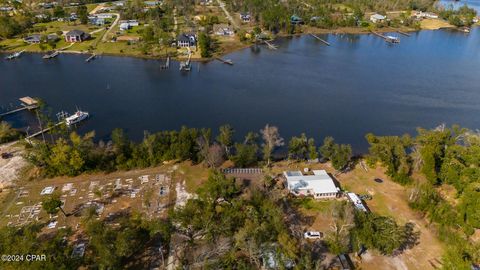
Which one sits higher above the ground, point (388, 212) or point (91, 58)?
point (91, 58)

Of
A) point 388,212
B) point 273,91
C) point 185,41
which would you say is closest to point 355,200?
point 388,212

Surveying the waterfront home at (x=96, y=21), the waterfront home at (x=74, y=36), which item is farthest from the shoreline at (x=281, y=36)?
the waterfront home at (x=96, y=21)

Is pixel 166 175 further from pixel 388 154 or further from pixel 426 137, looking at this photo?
pixel 426 137

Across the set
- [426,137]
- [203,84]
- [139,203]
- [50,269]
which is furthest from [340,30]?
[50,269]

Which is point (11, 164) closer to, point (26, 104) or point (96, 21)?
point (26, 104)

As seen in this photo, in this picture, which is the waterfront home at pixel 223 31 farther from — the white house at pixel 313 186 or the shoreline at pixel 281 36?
the white house at pixel 313 186

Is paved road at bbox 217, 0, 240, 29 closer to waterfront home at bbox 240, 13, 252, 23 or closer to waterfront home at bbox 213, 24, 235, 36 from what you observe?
waterfront home at bbox 240, 13, 252, 23

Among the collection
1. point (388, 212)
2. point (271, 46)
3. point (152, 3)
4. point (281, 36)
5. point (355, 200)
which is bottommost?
point (388, 212)
